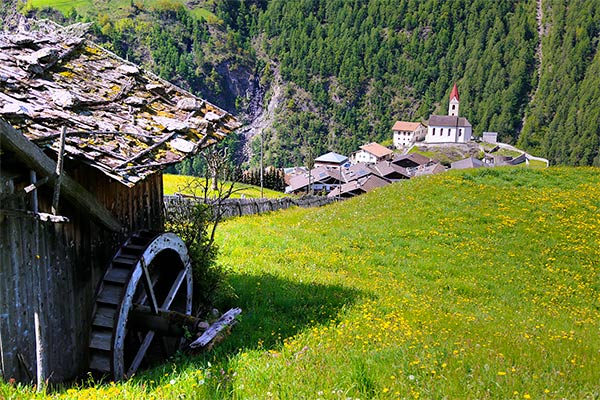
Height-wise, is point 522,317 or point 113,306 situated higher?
point 113,306

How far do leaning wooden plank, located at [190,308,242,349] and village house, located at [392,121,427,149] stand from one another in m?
172

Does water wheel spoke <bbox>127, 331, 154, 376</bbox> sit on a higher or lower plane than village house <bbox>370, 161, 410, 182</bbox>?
higher

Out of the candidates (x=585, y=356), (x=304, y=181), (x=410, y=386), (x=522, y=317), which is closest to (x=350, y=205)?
→ (x=522, y=317)

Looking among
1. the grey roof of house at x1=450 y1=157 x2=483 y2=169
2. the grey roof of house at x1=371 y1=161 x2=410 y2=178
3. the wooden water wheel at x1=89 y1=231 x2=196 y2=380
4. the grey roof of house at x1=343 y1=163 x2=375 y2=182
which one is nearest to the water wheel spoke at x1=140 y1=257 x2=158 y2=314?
the wooden water wheel at x1=89 y1=231 x2=196 y2=380

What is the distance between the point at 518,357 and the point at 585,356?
143 centimetres

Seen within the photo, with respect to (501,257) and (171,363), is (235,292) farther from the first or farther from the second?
(501,257)

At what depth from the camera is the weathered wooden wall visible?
5449 millimetres

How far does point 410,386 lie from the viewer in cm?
588

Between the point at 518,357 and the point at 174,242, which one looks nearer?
the point at 518,357

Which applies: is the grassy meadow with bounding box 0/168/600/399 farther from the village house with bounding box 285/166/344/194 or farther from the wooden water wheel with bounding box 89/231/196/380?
the village house with bounding box 285/166/344/194

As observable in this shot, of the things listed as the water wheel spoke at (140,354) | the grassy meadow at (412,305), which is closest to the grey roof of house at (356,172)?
the grassy meadow at (412,305)

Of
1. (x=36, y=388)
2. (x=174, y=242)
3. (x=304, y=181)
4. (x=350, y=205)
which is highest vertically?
(x=174, y=242)

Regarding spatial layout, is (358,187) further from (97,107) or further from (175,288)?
(97,107)

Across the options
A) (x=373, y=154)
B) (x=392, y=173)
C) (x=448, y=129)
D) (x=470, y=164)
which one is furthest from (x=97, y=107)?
(x=373, y=154)
